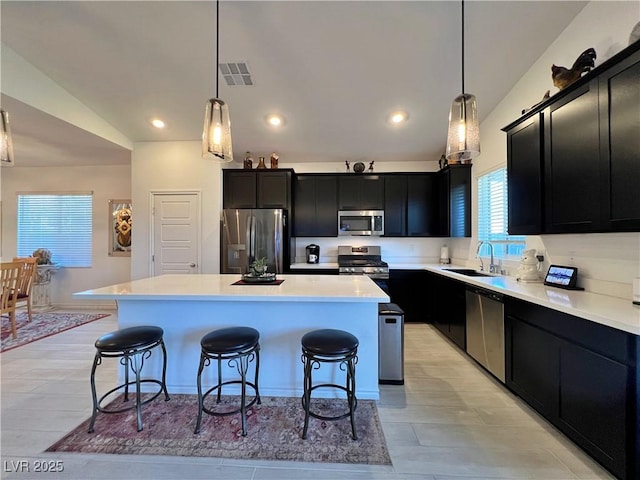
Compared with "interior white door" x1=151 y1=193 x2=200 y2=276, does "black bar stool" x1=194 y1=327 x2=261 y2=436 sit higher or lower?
lower

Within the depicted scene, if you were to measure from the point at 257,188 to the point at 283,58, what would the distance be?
198 centimetres

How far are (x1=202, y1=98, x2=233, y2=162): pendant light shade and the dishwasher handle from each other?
2611mm

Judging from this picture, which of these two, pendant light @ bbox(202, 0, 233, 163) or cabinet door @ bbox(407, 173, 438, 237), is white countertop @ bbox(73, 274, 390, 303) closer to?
pendant light @ bbox(202, 0, 233, 163)

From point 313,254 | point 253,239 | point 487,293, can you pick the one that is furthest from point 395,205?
point 253,239

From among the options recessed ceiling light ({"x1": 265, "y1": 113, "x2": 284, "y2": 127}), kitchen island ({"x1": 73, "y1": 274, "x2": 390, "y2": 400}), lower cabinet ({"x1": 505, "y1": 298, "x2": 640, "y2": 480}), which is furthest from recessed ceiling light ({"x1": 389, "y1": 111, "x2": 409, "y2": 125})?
lower cabinet ({"x1": 505, "y1": 298, "x2": 640, "y2": 480})

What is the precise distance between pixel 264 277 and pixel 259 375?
0.83 metres

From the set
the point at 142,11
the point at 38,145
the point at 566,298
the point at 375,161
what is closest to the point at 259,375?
the point at 566,298

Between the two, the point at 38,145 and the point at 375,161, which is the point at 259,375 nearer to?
the point at 375,161

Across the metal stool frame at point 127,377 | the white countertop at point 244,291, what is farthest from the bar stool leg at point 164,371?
the white countertop at point 244,291

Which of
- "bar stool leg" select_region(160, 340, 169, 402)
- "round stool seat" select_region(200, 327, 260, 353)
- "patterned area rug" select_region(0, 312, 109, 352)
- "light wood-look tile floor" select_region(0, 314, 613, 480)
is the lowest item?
"light wood-look tile floor" select_region(0, 314, 613, 480)

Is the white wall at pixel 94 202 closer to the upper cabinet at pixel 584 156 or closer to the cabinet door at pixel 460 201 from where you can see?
the cabinet door at pixel 460 201

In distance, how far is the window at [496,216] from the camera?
314 centimetres

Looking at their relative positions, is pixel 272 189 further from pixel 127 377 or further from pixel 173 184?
pixel 127 377

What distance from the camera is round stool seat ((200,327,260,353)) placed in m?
1.74
